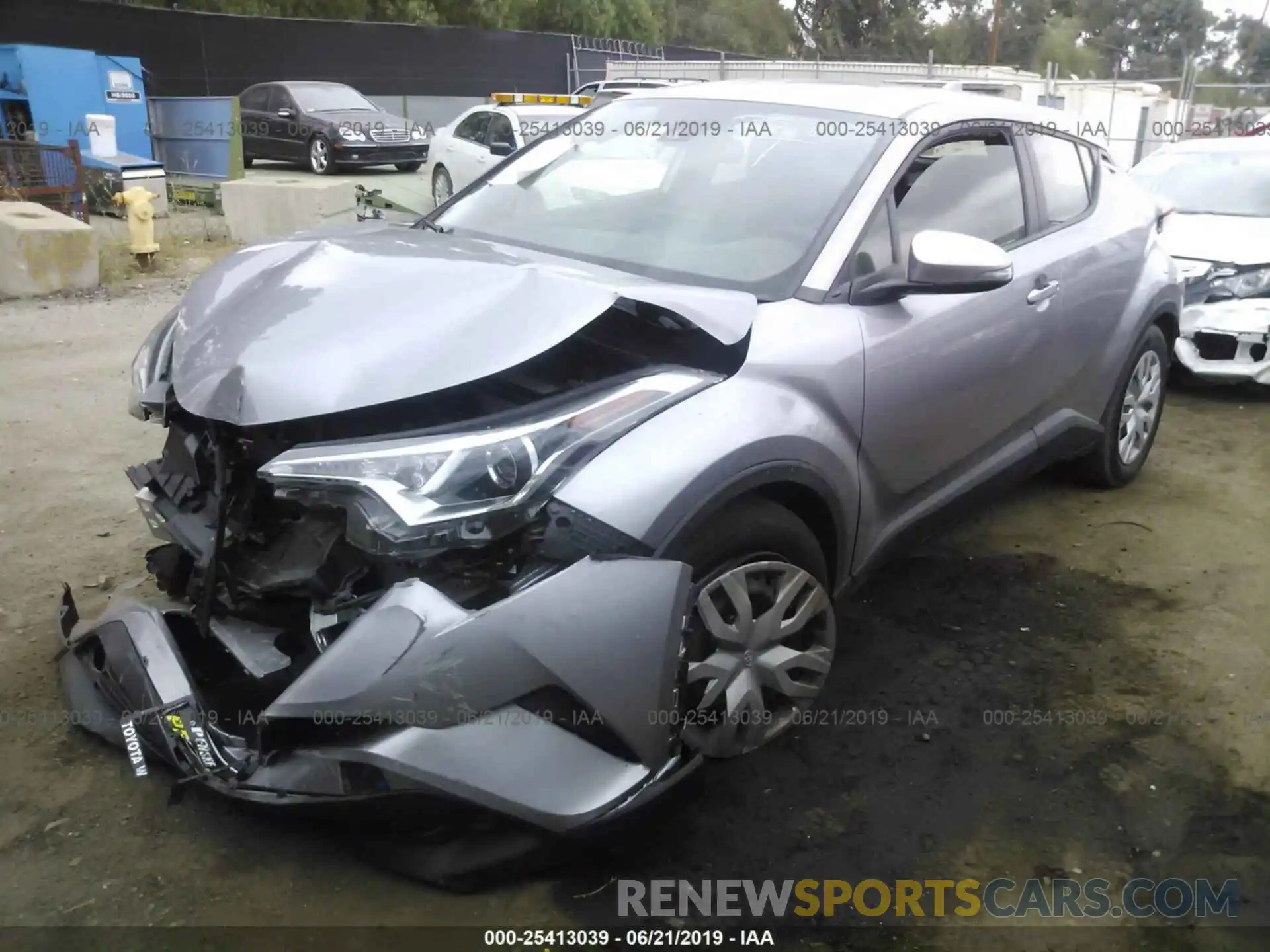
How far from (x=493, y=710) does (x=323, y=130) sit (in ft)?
56.5

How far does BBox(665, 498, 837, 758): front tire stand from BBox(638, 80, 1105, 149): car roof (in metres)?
1.53

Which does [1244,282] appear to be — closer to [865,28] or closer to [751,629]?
[751,629]

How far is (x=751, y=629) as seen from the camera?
2645 millimetres

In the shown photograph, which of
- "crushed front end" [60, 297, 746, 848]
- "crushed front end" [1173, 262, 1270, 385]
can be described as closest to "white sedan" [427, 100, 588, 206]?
"crushed front end" [1173, 262, 1270, 385]

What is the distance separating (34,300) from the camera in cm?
842

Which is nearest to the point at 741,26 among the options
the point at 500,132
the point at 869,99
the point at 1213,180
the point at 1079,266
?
the point at 500,132

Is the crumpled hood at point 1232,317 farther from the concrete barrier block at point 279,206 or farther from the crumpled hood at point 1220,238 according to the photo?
the concrete barrier block at point 279,206

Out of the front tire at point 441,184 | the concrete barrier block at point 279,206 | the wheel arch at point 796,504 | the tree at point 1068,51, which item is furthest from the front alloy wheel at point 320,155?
the tree at point 1068,51

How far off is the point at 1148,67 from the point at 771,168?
70969 mm

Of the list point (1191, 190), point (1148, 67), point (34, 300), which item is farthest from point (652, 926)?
point (1148, 67)

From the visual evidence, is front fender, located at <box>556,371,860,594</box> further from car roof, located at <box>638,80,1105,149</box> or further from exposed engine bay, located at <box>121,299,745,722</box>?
car roof, located at <box>638,80,1105,149</box>

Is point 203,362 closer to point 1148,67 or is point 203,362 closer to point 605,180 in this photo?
point 605,180

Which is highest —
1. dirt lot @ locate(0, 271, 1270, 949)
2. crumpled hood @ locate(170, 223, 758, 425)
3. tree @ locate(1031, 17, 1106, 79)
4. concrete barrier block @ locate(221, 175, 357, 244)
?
tree @ locate(1031, 17, 1106, 79)

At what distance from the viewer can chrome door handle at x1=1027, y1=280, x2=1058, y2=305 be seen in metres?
3.67
